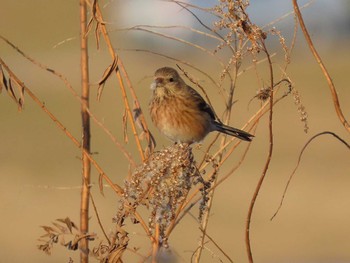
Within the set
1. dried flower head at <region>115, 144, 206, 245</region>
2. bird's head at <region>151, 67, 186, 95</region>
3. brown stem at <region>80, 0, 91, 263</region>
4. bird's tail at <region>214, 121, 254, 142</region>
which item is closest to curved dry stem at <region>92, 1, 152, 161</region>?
brown stem at <region>80, 0, 91, 263</region>

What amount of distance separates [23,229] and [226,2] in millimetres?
16698

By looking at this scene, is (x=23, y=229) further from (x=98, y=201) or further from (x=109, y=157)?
(x=109, y=157)

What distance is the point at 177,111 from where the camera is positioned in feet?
19.7

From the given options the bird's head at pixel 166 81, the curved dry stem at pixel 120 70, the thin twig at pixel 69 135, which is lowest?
the thin twig at pixel 69 135

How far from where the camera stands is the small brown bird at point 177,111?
5.91 m

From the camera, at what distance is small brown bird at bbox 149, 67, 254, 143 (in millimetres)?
5906

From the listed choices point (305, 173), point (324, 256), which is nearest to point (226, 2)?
point (324, 256)

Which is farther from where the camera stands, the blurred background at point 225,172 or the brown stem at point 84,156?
the blurred background at point 225,172

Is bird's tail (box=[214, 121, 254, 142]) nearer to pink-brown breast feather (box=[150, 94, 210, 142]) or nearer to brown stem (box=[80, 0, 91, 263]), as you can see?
pink-brown breast feather (box=[150, 94, 210, 142])

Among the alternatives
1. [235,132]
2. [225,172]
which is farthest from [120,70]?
[225,172]

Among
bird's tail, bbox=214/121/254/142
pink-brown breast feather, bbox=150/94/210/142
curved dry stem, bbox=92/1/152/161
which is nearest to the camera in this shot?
curved dry stem, bbox=92/1/152/161

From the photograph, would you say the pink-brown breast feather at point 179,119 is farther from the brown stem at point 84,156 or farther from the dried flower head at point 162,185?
the dried flower head at point 162,185

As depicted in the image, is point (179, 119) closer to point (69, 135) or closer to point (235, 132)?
point (235, 132)

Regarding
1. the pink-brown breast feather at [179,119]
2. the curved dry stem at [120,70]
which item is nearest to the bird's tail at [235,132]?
the pink-brown breast feather at [179,119]
